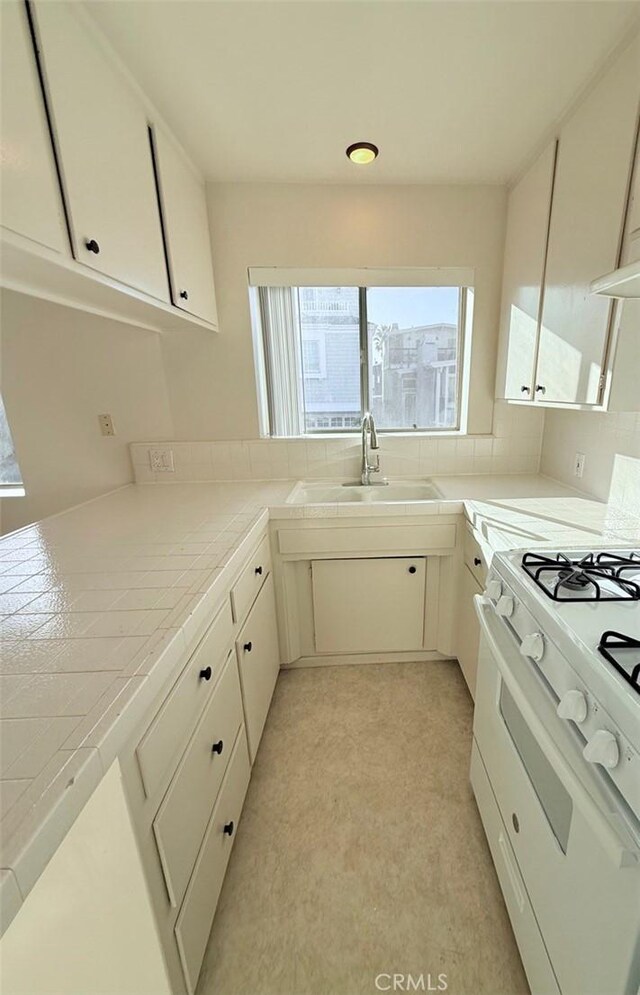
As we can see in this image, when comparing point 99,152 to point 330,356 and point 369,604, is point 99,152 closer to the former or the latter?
point 330,356

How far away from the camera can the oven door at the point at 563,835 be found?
1.83 ft

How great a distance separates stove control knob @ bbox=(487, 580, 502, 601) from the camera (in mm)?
1031

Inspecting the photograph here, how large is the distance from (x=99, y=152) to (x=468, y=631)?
2.11 meters

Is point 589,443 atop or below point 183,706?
atop

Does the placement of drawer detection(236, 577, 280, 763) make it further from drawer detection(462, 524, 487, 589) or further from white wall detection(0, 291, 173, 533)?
white wall detection(0, 291, 173, 533)

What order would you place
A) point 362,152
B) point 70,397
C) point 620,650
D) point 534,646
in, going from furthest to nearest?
point 70,397
point 362,152
point 534,646
point 620,650

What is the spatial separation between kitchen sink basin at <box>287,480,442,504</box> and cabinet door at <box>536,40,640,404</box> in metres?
0.75

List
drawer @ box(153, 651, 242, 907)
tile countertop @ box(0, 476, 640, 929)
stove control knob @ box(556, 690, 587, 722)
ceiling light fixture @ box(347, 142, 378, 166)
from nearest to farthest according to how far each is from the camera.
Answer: tile countertop @ box(0, 476, 640, 929), stove control knob @ box(556, 690, 587, 722), drawer @ box(153, 651, 242, 907), ceiling light fixture @ box(347, 142, 378, 166)

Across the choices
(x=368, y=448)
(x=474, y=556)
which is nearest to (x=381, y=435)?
(x=368, y=448)

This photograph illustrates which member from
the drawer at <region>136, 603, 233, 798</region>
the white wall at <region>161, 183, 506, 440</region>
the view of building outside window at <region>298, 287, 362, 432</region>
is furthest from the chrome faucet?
the drawer at <region>136, 603, 233, 798</region>

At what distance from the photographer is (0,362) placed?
189cm
